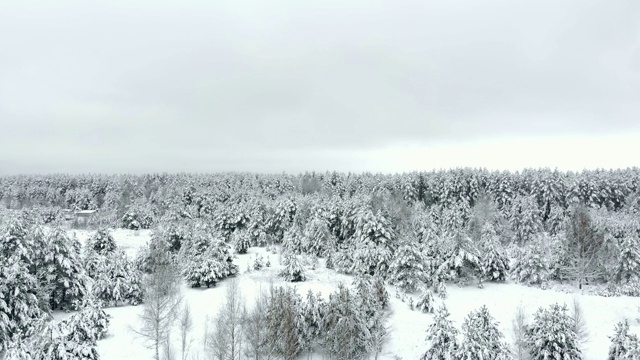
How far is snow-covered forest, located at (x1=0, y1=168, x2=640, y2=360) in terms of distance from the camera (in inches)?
1172

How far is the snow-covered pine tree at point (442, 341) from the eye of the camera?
97.5 feet

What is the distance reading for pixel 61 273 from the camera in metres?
37.4

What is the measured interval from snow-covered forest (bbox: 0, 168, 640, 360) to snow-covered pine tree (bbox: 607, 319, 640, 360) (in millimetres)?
85

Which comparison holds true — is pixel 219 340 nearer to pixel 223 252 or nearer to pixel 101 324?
pixel 101 324

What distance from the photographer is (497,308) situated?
139 feet

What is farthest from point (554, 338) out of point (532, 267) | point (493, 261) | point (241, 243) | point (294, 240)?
point (241, 243)

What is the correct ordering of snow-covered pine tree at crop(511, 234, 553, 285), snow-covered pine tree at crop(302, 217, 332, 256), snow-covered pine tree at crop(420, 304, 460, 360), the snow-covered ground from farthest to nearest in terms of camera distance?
1. snow-covered pine tree at crop(302, 217, 332, 256)
2. snow-covered pine tree at crop(511, 234, 553, 285)
3. the snow-covered ground
4. snow-covered pine tree at crop(420, 304, 460, 360)

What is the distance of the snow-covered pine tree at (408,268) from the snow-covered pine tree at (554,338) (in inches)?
618

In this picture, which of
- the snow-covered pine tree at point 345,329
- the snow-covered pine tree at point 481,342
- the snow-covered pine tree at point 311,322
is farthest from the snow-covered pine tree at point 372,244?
the snow-covered pine tree at point 481,342

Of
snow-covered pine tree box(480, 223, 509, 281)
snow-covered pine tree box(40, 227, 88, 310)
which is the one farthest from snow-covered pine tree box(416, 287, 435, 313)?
snow-covered pine tree box(40, 227, 88, 310)

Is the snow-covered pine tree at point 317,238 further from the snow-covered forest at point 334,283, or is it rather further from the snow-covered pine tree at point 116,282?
the snow-covered pine tree at point 116,282

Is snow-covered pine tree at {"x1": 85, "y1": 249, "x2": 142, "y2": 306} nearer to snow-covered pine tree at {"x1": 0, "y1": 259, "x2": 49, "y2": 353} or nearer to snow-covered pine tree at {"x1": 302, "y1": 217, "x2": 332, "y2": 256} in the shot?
snow-covered pine tree at {"x1": 0, "y1": 259, "x2": 49, "y2": 353}

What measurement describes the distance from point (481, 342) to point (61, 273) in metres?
35.6

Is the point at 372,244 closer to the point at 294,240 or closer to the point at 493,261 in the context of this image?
the point at 493,261
